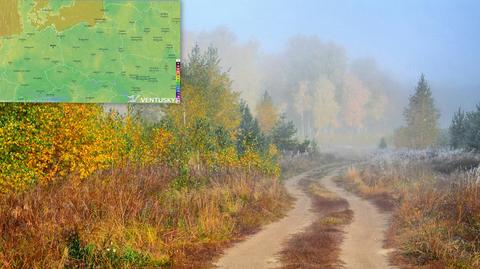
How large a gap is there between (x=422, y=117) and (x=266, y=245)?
54172mm

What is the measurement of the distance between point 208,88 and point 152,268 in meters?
27.1

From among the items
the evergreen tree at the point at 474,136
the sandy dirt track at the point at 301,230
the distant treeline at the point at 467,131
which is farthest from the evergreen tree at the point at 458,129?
the sandy dirt track at the point at 301,230

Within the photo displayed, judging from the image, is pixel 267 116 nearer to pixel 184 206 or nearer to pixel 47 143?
pixel 184 206

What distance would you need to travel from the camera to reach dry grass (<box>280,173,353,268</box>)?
12148mm

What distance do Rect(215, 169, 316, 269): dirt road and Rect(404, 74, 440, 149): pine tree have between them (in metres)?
46.0

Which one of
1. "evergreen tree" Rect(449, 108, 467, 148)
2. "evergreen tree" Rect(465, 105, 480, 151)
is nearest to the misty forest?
"evergreen tree" Rect(465, 105, 480, 151)

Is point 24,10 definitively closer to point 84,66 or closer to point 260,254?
point 84,66

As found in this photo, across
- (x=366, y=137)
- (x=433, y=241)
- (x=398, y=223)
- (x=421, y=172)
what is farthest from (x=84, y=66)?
(x=366, y=137)

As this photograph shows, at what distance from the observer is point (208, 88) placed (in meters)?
37.2

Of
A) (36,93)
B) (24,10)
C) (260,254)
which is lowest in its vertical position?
(260,254)

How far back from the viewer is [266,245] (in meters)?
14.2

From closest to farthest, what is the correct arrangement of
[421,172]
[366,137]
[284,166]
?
[421,172]
[284,166]
[366,137]
